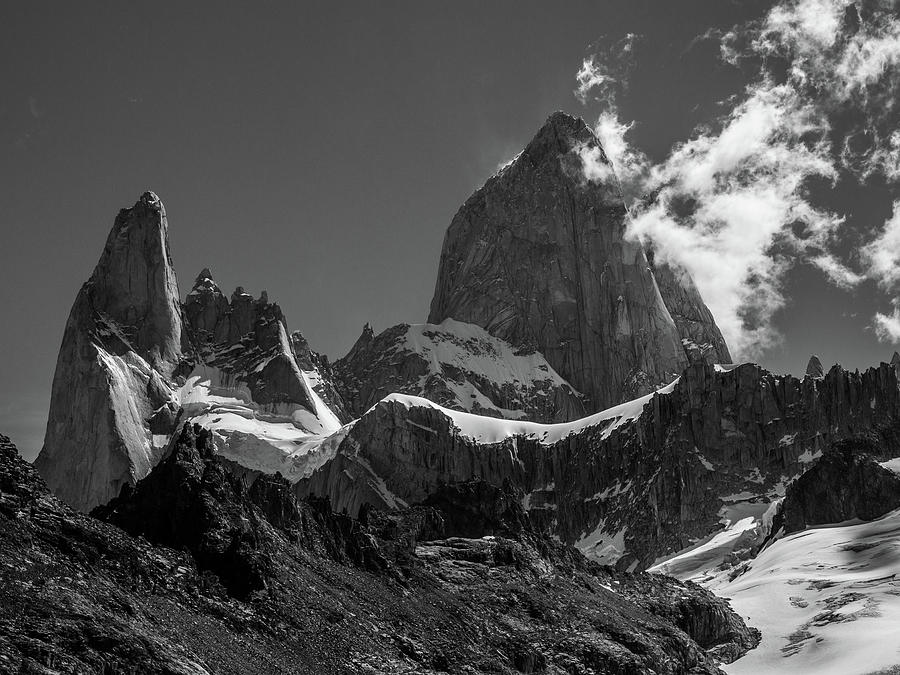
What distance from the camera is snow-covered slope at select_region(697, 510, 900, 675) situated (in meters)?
126

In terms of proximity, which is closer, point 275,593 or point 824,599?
point 275,593

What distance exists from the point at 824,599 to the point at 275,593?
96006mm

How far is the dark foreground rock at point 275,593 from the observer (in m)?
57.8

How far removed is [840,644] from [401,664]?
69.7 m

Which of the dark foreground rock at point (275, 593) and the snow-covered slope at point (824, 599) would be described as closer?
the dark foreground rock at point (275, 593)

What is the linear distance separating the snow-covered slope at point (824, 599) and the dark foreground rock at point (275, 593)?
16414mm

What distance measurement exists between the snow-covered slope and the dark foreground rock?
16414 millimetres

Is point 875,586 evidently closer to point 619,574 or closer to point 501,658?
point 619,574

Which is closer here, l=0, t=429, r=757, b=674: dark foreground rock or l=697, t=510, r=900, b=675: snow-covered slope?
l=0, t=429, r=757, b=674: dark foreground rock

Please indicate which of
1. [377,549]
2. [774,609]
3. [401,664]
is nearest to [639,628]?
[377,549]

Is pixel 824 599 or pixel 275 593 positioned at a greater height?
pixel 275 593

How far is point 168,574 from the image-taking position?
7006 centimetres

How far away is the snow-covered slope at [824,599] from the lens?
125750 millimetres

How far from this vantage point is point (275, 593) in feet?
249
